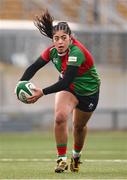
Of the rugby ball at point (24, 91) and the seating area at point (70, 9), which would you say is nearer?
the rugby ball at point (24, 91)

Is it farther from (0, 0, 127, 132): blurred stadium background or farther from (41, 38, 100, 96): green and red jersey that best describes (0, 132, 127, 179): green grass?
(41, 38, 100, 96): green and red jersey

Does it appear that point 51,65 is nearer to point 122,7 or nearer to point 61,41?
point 122,7

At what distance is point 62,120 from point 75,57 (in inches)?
32.0

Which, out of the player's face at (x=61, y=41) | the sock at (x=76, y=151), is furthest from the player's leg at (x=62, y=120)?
the sock at (x=76, y=151)

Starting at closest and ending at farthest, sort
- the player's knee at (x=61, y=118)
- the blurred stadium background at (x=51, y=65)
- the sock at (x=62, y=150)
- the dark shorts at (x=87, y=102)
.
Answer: the player's knee at (x=61, y=118) < the sock at (x=62, y=150) < the dark shorts at (x=87, y=102) < the blurred stadium background at (x=51, y=65)

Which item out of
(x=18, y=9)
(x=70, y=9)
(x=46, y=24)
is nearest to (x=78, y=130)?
(x=46, y=24)

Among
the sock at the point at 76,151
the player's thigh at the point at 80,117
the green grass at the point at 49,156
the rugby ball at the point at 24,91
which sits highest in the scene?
the rugby ball at the point at 24,91

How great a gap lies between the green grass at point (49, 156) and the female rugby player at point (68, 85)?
1.46ft

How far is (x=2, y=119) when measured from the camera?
26.8m

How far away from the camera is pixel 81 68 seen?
1141 centimetres

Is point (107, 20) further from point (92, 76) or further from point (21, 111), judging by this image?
point (92, 76)

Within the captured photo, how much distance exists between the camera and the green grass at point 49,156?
10906 mm

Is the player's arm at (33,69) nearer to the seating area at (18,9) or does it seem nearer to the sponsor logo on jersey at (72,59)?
the sponsor logo on jersey at (72,59)

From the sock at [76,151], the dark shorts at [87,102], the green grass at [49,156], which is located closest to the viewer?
the green grass at [49,156]
